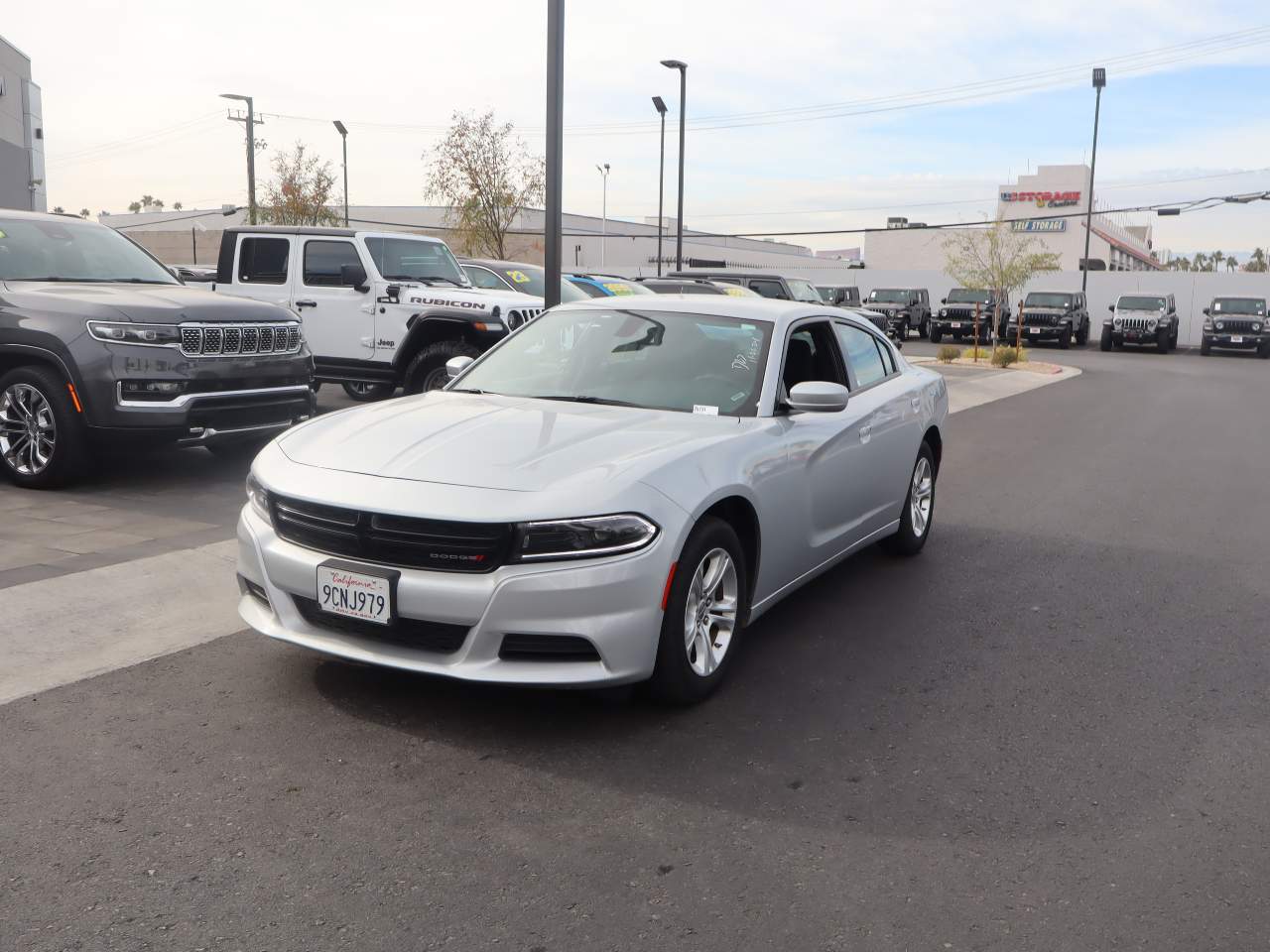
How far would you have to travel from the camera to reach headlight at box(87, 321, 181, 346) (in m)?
8.11

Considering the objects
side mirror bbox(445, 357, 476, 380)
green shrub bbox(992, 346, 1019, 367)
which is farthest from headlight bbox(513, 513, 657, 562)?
green shrub bbox(992, 346, 1019, 367)

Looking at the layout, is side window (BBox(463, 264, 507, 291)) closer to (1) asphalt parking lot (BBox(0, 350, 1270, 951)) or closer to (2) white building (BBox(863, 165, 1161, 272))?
(1) asphalt parking lot (BBox(0, 350, 1270, 951))

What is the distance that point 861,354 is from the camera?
659 cm

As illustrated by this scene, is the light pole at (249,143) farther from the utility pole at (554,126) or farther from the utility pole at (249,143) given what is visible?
the utility pole at (554,126)

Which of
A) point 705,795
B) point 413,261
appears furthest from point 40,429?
point 705,795

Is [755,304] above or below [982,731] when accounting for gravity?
above

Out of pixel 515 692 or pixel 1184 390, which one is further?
pixel 1184 390

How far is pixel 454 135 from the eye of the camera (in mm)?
33688

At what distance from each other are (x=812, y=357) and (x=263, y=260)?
27.9 feet

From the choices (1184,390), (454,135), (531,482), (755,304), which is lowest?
(1184,390)

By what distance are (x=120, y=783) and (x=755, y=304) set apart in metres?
3.68

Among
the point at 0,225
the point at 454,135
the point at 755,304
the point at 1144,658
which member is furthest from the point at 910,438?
the point at 454,135

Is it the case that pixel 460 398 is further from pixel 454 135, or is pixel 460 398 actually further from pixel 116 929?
pixel 454 135

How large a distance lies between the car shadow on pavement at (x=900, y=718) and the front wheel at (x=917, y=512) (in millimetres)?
929
